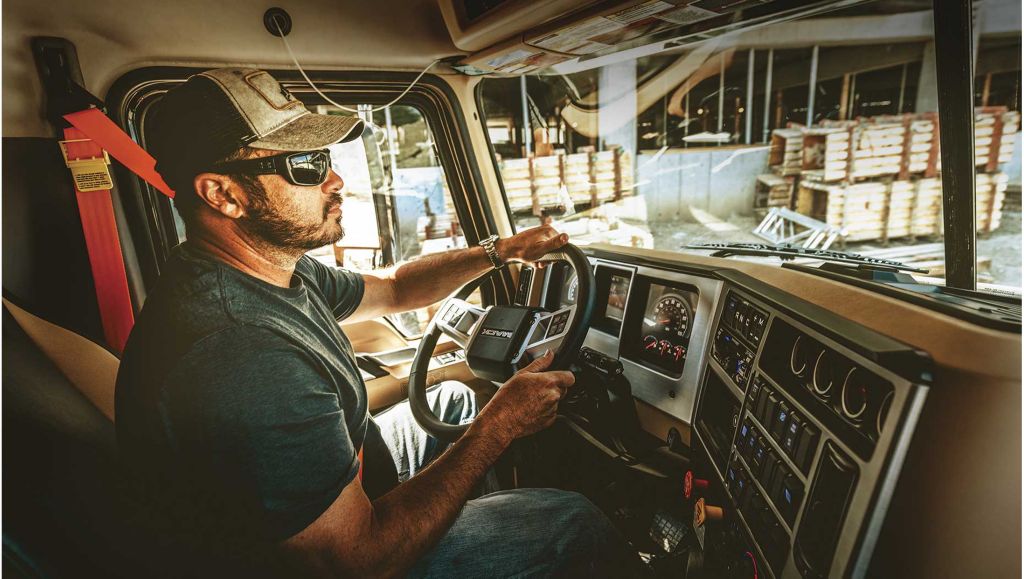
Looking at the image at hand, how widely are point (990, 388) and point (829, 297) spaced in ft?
1.43

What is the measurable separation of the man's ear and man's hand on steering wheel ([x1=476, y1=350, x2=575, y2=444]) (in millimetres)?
790

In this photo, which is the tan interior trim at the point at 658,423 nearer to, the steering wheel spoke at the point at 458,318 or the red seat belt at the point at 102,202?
the steering wheel spoke at the point at 458,318

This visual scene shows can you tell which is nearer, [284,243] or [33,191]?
[284,243]

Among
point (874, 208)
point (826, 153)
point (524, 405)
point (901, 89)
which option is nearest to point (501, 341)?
point (524, 405)

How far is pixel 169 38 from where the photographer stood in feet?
5.24

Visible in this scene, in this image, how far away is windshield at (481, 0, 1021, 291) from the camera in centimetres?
192

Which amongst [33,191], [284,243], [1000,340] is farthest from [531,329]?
[33,191]

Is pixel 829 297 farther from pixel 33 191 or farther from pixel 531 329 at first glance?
pixel 33 191

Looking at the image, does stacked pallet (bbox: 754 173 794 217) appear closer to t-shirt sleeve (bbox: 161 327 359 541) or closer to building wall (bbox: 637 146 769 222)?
building wall (bbox: 637 146 769 222)

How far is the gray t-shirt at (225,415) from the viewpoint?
0.93 m

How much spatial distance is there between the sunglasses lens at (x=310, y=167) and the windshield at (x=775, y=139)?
1.12 m

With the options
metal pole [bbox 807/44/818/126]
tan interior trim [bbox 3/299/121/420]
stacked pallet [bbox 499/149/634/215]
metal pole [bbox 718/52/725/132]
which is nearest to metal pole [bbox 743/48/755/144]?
metal pole [bbox 807/44/818/126]

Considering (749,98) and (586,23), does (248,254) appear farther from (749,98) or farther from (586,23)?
(749,98)

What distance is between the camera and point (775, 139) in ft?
26.8
